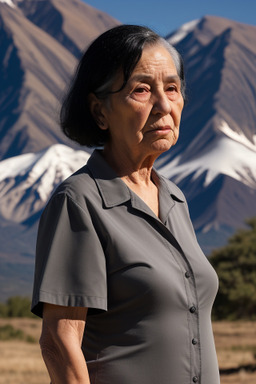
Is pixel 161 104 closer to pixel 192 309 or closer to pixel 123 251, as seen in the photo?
pixel 123 251

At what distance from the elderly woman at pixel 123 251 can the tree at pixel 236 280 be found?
1155 inches

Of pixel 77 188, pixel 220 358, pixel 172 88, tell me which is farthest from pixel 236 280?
pixel 77 188

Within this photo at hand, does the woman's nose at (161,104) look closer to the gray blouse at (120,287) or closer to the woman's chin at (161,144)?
the woman's chin at (161,144)

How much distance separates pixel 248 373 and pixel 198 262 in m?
27.1

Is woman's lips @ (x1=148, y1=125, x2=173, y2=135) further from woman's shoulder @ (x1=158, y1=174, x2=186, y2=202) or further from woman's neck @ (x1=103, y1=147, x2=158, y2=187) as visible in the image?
woman's shoulder @ (x1=158, y1=174, x2=186, y2=202)

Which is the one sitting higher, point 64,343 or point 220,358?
point 64,343

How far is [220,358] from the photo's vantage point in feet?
111

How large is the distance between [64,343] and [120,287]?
23cm

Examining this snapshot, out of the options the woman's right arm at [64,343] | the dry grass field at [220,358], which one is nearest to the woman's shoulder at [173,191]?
the woman's right arm at [64,343]

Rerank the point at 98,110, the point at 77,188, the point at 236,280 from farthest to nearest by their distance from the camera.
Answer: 1. the point at 236,280
2. the point at 98,110
3. the point at 77,188

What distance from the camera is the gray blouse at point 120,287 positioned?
→ 2201 millimetres

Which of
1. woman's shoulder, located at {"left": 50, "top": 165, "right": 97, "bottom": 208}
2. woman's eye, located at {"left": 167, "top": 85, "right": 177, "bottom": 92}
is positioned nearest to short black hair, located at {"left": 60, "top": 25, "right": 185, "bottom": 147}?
woman's eye, located at {"left": 167, "top": 85, "right": 177, "bottom": 92}

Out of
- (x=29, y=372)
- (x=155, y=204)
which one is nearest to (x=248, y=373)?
(x=29, y=372)

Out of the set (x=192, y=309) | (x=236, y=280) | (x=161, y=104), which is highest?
(x=161, y=104)
